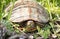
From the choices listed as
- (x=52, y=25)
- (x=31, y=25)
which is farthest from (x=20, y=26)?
(x=52, y=25)

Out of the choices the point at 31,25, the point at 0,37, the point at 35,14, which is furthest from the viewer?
the point at 35,14

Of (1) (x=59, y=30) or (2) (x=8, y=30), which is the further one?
(1) (x=59, y=30)

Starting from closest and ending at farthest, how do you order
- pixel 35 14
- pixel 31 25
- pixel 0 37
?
1. pixel 0 37
2. pixel 31 25
3. pixel 35 14

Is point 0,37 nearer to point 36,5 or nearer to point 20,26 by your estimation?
point 20,26

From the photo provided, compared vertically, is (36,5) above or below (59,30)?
above
